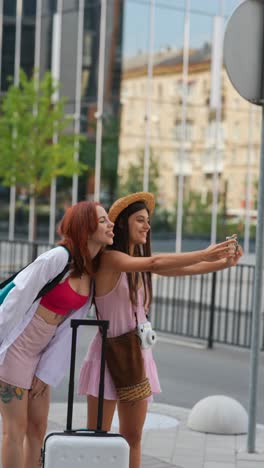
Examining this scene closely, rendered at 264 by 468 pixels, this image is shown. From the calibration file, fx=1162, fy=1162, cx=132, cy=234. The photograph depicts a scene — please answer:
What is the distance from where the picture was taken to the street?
1088 centimetres

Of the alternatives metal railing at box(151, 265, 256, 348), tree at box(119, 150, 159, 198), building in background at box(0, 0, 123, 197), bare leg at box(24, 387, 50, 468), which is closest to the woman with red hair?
bare leg at box(24, 387, 50, 468)

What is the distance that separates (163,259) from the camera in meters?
5.61

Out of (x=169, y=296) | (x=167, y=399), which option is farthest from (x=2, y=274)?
(x=167, y=399)

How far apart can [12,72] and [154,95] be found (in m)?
5.77

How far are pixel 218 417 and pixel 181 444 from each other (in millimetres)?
583

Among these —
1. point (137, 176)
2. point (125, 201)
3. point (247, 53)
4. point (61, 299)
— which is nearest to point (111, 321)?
point (61, 299)

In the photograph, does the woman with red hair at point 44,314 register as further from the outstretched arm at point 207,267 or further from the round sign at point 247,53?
the round sign at point 247,53

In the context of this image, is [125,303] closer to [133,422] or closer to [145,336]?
[145,336]

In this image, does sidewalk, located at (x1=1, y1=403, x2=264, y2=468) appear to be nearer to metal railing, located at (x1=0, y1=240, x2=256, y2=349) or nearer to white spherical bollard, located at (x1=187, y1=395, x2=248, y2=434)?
white spherical bollard, located at (x1=187, y1=395, x2=248, y2=434)

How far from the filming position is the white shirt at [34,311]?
556 centimetres

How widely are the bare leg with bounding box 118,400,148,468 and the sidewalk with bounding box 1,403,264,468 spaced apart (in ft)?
4.89

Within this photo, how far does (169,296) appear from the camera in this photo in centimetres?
1684

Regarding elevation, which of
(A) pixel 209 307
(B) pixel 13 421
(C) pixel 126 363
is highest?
(C) pixel 126 363

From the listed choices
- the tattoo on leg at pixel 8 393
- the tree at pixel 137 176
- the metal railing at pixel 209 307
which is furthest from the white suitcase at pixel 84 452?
the tree at pixel 137 176
